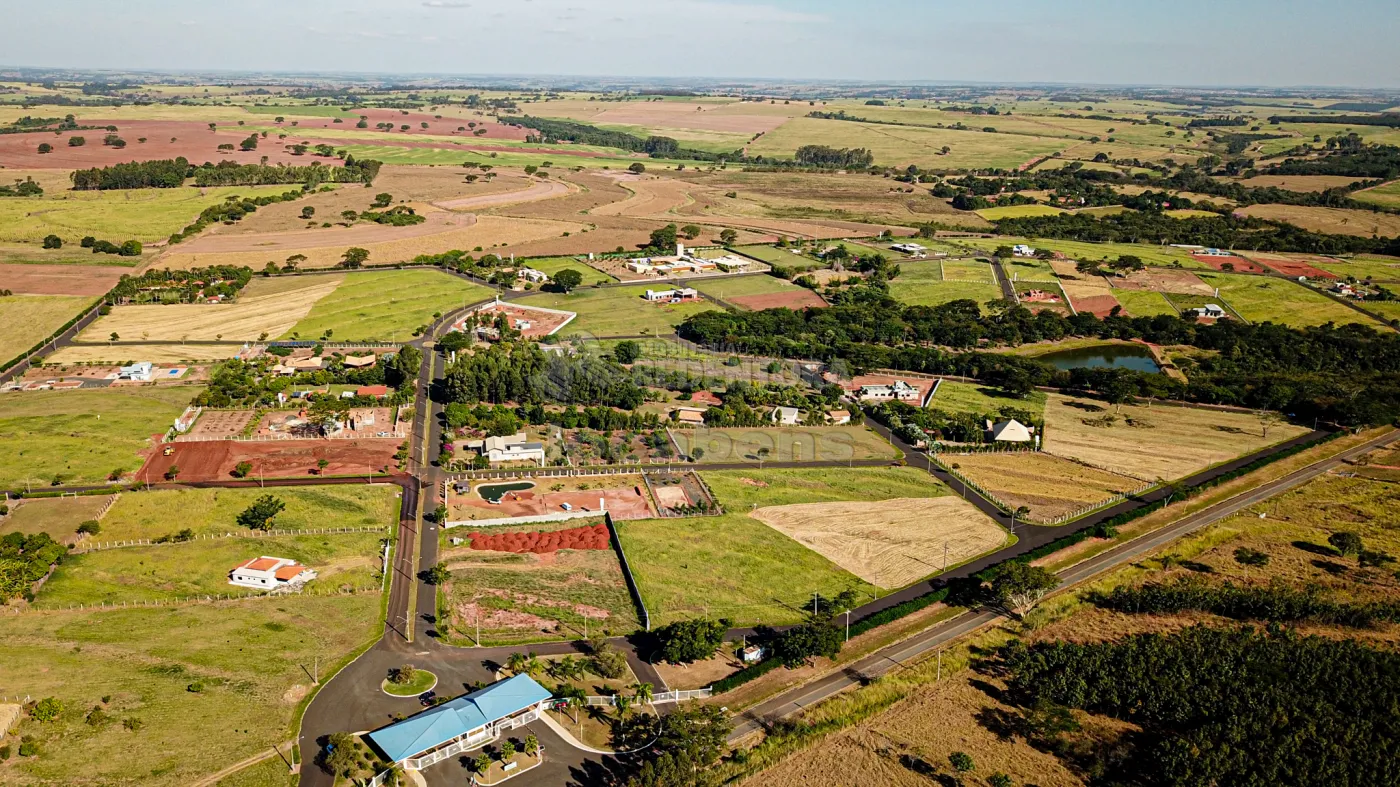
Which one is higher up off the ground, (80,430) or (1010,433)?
(1010,433)

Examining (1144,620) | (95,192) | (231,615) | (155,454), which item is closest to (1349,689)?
(1144,620)

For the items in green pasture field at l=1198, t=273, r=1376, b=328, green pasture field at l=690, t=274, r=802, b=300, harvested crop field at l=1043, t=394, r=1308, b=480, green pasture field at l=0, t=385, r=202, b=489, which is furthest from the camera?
green pasture field at l=690, t=274, r=802, b=300

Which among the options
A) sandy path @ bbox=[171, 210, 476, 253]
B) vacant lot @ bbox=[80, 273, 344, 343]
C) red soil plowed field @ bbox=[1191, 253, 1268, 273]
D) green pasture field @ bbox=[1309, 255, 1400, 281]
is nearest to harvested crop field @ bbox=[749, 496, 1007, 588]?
vacant lot @ bbox=[80, 273, 344, 343]

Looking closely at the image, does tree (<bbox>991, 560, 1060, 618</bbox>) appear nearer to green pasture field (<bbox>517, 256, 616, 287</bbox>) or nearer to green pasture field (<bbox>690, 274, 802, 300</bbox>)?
green pasture field (<bbox>690, 274, 802, 300</bbox>)

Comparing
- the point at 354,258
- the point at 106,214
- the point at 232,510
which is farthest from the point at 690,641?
the point at 106,214

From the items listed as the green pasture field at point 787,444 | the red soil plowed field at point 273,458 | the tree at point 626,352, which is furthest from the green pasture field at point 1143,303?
the red soil plowed field at point 273,458

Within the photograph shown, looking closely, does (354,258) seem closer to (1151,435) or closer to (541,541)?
(541,541)

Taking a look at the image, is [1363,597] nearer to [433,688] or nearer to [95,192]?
[433,688]

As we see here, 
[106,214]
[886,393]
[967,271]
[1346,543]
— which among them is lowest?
[1346,543]
